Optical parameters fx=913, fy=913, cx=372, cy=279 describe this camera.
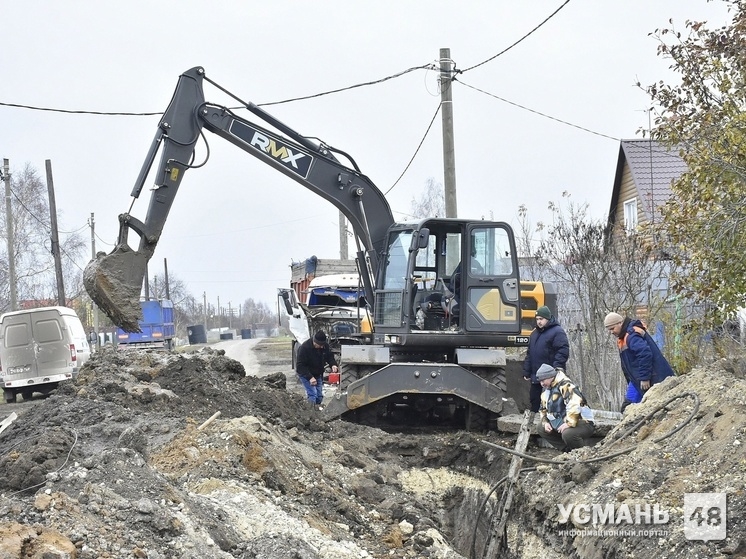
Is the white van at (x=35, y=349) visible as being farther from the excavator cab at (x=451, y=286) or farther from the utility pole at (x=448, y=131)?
the excavator cab at (x=451, y=286)

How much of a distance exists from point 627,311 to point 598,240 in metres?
1.15

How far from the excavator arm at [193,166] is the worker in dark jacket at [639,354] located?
14.2 feet

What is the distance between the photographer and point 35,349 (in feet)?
71.6

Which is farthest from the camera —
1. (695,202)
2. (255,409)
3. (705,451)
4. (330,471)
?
(255,409)

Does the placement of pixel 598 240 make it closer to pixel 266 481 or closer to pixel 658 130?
pixel 658 130

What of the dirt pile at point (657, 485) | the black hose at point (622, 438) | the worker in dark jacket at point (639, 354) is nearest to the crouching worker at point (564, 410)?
the dirt pile at point (657, 485)

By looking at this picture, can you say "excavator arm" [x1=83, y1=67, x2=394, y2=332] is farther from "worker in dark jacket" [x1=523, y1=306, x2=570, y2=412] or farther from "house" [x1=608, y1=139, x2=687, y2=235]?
"house" [x1=608, y1=139, x2=687, y2=235]

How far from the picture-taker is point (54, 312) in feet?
72.7

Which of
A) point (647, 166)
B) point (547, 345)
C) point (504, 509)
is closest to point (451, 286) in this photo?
point (547, 345)

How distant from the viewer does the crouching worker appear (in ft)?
29.9

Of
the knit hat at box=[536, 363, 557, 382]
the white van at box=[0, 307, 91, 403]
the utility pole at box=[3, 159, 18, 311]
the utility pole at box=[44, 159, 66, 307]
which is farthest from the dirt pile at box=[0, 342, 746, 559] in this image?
the utility pole at box=[44, 159, 66, 307]

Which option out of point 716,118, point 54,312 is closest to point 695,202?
point 716,118

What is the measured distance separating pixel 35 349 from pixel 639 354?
53.6 feet

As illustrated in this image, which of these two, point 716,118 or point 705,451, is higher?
point 716,118
